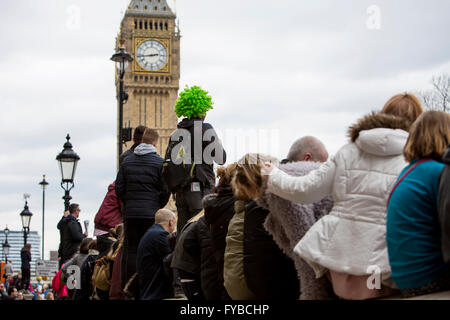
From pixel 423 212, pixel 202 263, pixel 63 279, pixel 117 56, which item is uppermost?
pixel 117 56

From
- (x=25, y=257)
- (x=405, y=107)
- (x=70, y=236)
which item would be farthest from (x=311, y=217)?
(x=25, y=257)

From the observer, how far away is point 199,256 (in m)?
6.89

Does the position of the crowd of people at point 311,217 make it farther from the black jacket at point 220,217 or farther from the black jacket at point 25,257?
the black jacket at point 25,257

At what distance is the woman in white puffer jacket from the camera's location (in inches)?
174

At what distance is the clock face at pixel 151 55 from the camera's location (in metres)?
82.9

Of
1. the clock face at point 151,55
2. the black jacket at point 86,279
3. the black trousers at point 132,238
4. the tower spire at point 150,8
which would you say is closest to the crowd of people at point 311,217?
the black trousers at point 132,238

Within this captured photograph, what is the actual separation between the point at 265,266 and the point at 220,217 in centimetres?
93

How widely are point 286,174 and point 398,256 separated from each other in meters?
0.92

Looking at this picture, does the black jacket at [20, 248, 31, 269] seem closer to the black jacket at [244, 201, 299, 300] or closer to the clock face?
the black jacket at [244, 201, 299, 300]

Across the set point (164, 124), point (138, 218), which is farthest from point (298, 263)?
point (164, 124)

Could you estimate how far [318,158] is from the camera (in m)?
5.38

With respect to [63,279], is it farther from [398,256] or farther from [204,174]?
[398,256]

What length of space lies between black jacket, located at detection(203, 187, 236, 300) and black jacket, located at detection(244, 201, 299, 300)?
700 mm

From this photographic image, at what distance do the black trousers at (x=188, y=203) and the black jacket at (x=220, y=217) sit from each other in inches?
61.5
